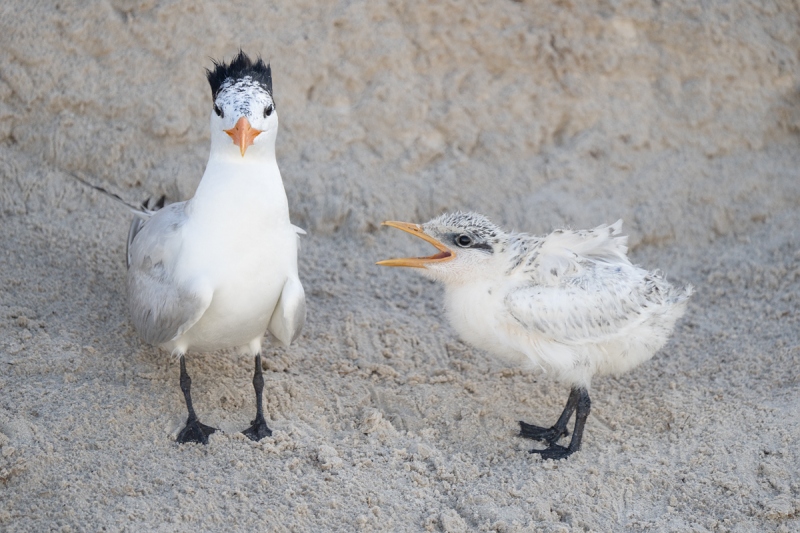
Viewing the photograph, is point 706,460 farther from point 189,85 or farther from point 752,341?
point 189,85

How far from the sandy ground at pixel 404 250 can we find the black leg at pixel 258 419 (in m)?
0.07

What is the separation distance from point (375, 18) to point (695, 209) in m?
2.89

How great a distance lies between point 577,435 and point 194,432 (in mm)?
1988

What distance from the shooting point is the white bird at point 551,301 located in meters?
4.45

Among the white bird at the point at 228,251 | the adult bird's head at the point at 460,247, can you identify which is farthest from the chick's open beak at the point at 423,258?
the white bird at the point at 228,251

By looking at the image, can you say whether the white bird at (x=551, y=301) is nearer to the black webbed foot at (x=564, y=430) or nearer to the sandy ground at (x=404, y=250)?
the black webbed foot at (x=564, y=430)

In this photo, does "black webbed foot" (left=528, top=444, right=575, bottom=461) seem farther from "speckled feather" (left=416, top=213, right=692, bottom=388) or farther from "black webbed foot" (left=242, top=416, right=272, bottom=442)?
"black webbed foot" (left=242, top=416, right=272, bottom=442)

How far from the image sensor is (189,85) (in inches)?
245

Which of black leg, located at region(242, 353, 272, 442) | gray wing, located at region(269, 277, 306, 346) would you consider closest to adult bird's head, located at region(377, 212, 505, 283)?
gray wing, located at region(269, 277, 306, 346)

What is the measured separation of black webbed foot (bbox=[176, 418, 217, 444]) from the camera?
4449 mm

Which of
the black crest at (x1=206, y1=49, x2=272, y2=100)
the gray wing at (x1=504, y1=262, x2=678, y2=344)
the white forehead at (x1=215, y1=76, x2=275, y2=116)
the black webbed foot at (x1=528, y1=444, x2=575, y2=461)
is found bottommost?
the black webbed foot at (x1=528, y1=444, x2=575, y2=461)

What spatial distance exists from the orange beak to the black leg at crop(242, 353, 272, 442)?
1.24 metres

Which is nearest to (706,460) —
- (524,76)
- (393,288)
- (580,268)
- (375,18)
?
(580,268)

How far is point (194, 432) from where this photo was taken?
449cm
